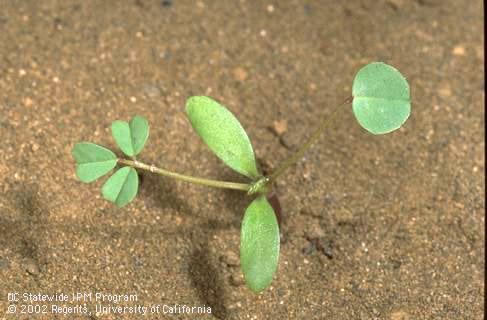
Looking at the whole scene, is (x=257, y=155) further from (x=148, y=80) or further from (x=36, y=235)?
(x=36, y=235)

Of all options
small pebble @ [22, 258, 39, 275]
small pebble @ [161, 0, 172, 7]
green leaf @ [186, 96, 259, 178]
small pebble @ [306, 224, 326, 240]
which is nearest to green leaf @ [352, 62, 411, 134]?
green leaf @ [186, 96, 259, 178]

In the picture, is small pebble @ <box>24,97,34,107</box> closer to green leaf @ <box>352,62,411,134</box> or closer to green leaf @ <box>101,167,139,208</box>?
green leaf @ <box>101,167,139,208</box>

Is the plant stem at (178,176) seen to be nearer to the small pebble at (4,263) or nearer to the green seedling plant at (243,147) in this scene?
the green seedling plant at (243,147)

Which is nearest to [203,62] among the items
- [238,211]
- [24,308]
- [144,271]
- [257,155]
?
[257,155]

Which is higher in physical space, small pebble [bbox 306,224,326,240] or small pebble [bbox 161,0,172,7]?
small pebble [bbox 161,0,172,7]

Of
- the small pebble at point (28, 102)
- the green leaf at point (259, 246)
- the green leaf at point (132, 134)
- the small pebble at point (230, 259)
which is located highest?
the small pebble at point (28, 102)

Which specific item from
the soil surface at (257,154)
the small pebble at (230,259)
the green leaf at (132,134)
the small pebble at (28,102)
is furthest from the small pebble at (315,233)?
the small pebble at (28,102)

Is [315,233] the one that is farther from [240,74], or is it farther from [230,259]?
[240,74]
